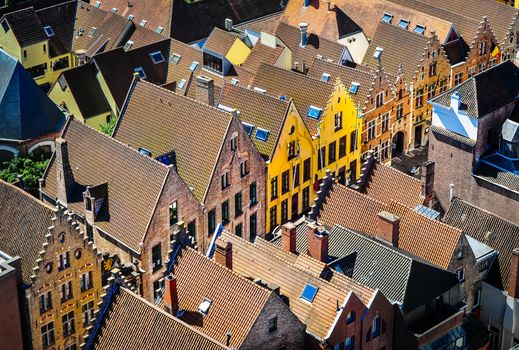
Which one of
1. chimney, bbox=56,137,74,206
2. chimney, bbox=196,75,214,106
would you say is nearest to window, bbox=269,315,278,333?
chimney, bbox=56,137,74,206

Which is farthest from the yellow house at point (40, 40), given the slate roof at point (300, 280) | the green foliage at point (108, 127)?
the slate roof at point (300, 280)

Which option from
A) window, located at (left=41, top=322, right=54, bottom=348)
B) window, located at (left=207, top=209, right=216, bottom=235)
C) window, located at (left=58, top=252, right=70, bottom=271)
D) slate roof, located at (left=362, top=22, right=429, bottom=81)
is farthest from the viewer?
slate roof, located at (left=362, top=22, right=429, bottom=81)

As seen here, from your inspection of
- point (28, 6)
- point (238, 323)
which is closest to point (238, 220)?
point (238, 323)

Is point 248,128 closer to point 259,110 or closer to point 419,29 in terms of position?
point 259,110

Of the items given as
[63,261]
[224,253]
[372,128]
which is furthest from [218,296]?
[372,128]

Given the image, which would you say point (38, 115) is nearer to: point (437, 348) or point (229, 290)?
point (229, 290)

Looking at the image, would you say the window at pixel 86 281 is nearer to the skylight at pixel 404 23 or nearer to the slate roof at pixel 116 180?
the slate roof at pixel 116 180

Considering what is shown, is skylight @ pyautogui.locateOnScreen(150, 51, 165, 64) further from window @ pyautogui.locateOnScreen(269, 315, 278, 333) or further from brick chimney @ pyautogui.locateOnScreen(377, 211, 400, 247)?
window @ pyautogui.locateOnScreen(269, 315, 278, 333)
